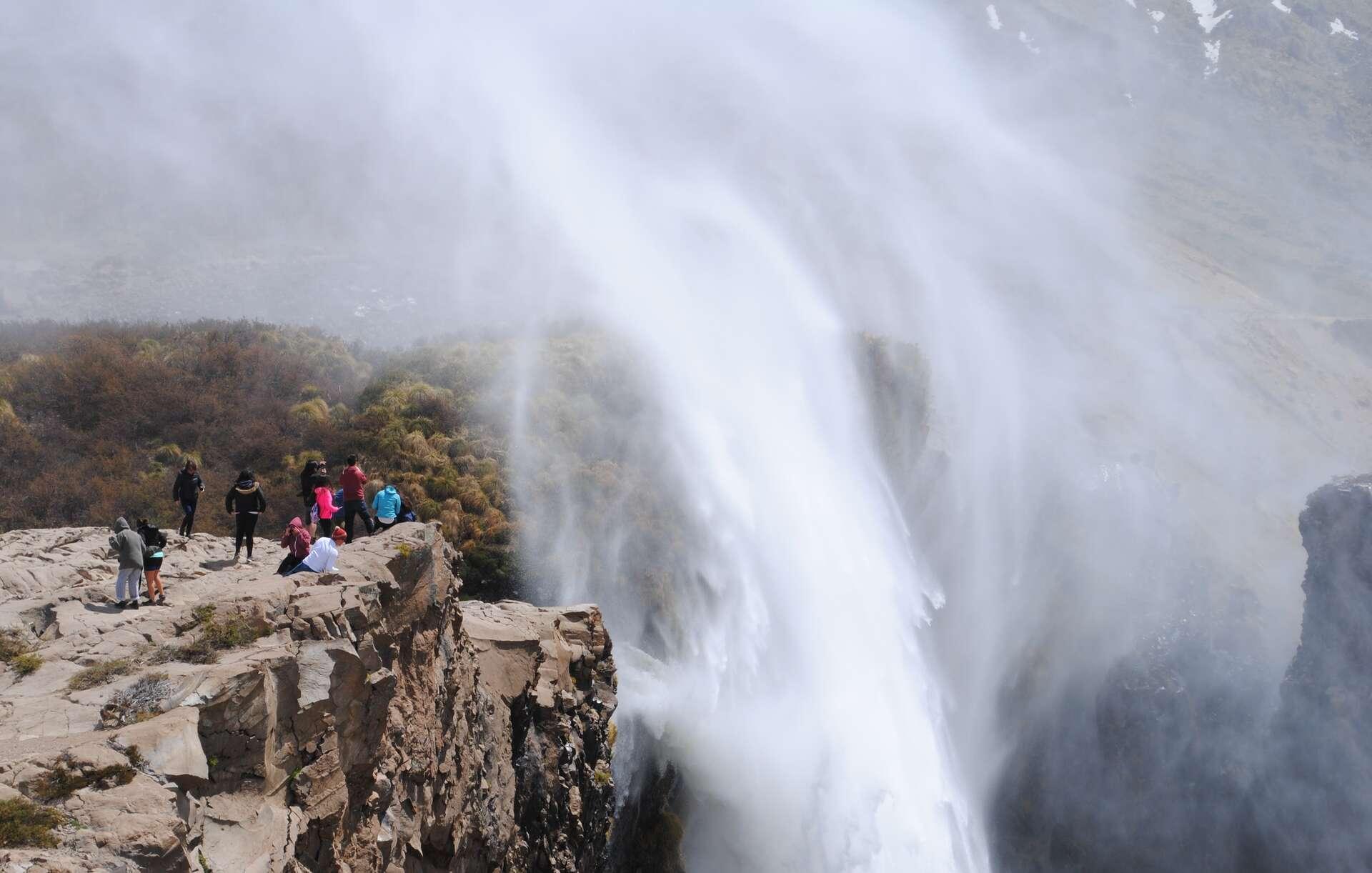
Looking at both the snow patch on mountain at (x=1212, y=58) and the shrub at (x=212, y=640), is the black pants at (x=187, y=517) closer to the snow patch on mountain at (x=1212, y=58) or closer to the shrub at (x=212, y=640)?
the shrub at (x=212, y=640)

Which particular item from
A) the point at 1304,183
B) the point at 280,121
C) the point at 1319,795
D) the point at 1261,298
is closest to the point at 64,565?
the point at 1319,795

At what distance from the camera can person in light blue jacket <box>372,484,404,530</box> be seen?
11.8m

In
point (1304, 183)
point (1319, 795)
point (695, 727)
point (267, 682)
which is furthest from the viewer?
point (1304, 183)

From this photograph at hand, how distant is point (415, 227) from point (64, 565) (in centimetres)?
4009

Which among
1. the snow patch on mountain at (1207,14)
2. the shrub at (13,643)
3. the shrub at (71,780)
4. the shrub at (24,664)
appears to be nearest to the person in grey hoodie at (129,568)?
the shrub at (13,643)

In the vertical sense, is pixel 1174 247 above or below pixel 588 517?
above

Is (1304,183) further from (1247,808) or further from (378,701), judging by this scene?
(378,701)

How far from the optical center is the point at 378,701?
8711mm

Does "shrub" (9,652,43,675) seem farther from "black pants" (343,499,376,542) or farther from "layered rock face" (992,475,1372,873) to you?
"layered rock face" (992,475,1372,873)

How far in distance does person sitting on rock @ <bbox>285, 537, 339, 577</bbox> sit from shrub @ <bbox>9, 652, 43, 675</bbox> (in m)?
2.28

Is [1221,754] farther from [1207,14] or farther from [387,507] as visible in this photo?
[1207,14]

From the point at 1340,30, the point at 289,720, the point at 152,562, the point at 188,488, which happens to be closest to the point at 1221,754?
the point at 188,488

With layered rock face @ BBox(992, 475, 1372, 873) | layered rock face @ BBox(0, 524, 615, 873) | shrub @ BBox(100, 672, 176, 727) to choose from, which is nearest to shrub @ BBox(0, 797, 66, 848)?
layered rock face @ BBox(0, 524, 615, 873)

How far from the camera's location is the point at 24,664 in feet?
24.5
